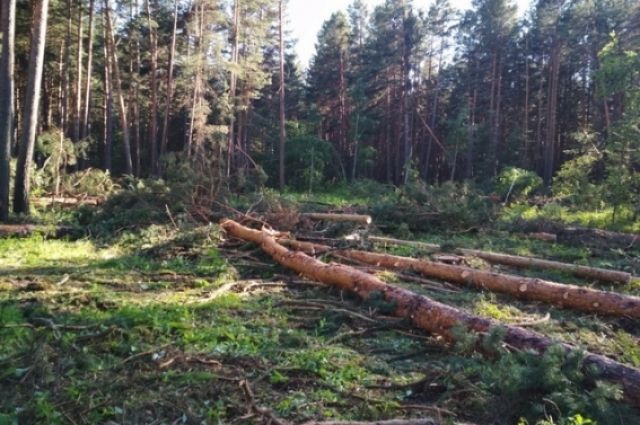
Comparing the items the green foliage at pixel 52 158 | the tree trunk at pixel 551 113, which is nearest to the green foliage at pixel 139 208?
the green foliage at pixel 52 158

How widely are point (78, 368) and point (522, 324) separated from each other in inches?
175

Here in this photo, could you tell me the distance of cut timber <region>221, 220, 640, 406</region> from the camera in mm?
3474

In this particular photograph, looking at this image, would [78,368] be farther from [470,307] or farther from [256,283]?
[470,307]

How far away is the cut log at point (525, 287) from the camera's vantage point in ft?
19.8

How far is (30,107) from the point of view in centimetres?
1121

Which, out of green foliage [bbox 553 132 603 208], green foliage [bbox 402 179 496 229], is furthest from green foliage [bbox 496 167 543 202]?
green foliage [bbox 402 179 496 229]

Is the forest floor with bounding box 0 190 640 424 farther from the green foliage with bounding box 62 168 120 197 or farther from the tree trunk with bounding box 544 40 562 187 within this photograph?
the tree trunk with bounding box 544 40 562 187

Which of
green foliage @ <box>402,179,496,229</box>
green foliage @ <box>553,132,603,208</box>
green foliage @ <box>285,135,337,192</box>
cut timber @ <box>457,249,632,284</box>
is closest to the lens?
cut timber @ <box>457,249,632,284</box>

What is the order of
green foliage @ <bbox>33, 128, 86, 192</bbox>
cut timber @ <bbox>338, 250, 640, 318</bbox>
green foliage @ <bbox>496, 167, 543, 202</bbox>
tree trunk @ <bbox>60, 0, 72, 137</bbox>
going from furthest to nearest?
tree trunk @ <bbox>60, 0, 72, 137</bbox>, green foliage @ <bbox>496, 167, 543, 202</bbox>, green foliage @ <bbox>33, 128, 86, 192</bbox>, cut timber @ <bbox>338, 250, 640, 318</bbox>

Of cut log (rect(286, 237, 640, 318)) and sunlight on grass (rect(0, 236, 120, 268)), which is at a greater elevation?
cut log (rect(286, 237, 640, 318))

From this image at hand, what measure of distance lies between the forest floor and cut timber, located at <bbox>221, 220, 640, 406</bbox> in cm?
18

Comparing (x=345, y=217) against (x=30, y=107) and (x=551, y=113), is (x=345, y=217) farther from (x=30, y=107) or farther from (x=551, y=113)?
(x=551, y=113)

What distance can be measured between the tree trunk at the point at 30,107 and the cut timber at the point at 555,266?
9.99 m

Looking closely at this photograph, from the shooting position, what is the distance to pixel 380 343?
4875 mm
